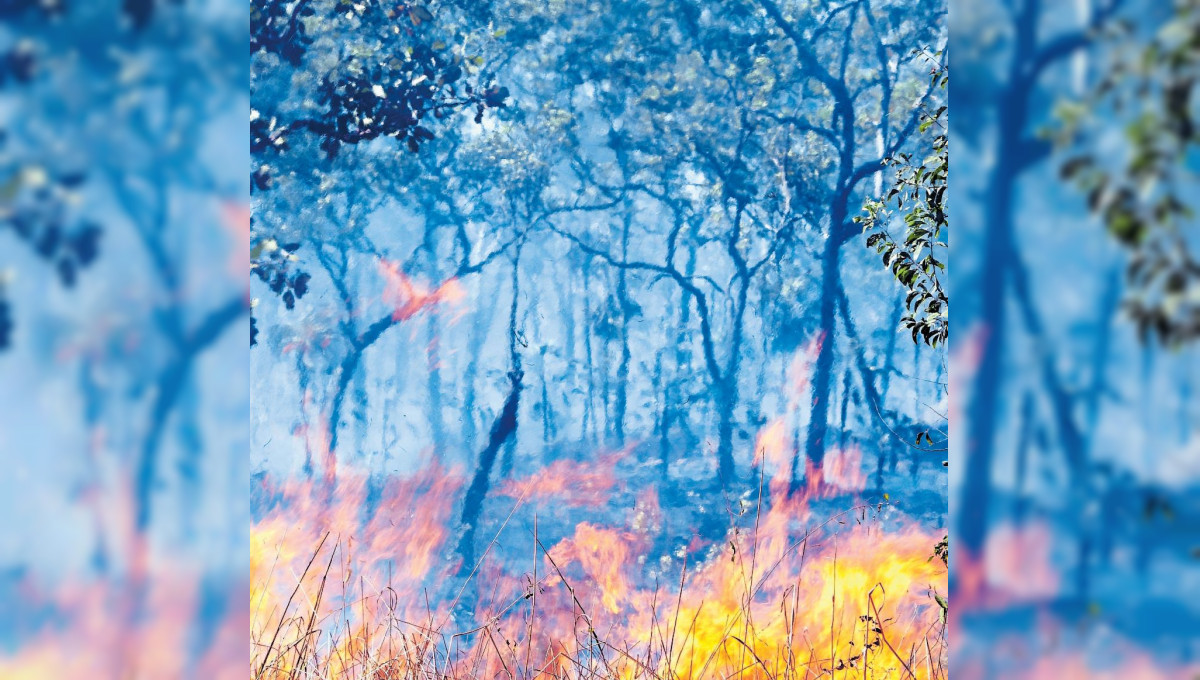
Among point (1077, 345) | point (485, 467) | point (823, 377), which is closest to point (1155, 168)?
point (1077, 345)

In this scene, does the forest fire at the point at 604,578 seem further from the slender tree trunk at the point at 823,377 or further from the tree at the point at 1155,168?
the tree at the point at 1155,168

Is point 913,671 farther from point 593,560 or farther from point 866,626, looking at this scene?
point 593,560

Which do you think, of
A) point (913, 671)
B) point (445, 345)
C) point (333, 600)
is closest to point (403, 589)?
point (333, 600)

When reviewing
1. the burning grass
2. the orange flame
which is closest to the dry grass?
the burning grass

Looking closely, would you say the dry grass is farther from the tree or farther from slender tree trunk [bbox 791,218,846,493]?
the tree

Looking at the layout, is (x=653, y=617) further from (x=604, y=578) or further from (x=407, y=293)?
(x=407, y=293)

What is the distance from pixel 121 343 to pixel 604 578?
96.3 inches

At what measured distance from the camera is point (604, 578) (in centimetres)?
292

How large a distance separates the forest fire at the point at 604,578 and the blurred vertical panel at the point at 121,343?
2286 millimetres

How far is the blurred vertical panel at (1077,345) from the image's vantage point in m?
0.67

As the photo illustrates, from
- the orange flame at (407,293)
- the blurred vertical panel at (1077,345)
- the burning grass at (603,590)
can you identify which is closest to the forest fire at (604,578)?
the burning grass at (603,590)

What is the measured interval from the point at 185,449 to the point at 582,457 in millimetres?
2301

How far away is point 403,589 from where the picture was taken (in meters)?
2.94

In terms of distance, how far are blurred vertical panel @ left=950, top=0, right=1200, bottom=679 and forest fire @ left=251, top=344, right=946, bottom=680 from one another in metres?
2.22
